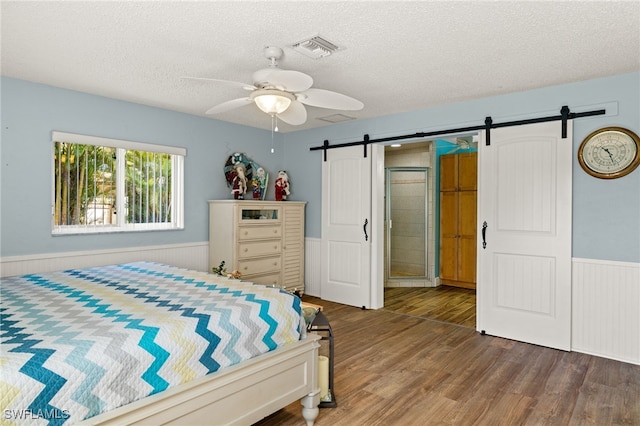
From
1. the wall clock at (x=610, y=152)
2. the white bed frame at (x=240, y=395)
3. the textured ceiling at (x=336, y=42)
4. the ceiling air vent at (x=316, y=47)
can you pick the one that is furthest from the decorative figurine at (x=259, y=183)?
the wall clock at (x=610, y=152)

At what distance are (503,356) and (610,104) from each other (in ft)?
7.52

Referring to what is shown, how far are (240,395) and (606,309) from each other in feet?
10.1

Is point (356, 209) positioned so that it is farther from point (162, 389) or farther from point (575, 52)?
point (162, 389)

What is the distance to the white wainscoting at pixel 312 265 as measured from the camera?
5418 mm

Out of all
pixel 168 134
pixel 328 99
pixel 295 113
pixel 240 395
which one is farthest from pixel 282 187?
pixel 240 395

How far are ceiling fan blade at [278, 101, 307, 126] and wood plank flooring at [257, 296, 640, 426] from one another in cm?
198

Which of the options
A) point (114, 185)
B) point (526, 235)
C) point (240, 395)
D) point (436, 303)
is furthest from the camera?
point (436, 303)

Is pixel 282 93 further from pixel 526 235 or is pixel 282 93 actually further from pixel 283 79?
pixel 526 235

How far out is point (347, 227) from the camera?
5043 mm

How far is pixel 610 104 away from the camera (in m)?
3.26

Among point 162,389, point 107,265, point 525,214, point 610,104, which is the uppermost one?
point 610,104

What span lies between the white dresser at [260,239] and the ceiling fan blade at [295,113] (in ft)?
5.86

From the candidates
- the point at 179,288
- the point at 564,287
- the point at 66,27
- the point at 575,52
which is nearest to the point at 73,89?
the point at 66,27

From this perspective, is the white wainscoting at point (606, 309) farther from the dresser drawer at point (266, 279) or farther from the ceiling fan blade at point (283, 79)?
the dresser drawer at point (266, 279)
